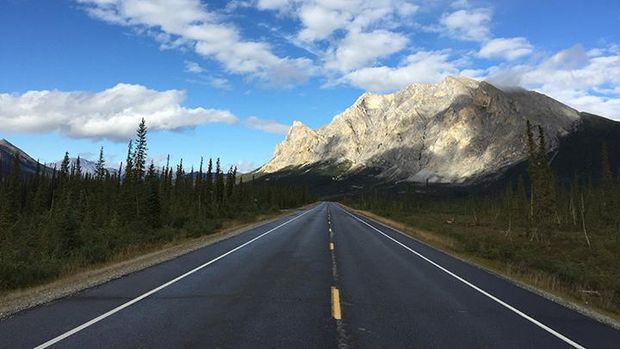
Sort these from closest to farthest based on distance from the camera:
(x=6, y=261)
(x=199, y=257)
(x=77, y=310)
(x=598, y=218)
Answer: (x=77, y=310) → (x=6, y=261) → (x=199, y=257) → (x=598, y=218)

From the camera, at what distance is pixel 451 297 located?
10562 mm

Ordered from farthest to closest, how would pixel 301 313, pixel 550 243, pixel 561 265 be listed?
pixel 550 243 < pixel 561 265 < pixel 301 313

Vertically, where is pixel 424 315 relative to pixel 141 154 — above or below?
below

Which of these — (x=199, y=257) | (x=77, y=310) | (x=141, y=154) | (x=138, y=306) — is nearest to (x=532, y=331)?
(x=138, y=306)

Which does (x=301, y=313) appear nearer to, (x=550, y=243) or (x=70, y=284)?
(x=70, y=284)

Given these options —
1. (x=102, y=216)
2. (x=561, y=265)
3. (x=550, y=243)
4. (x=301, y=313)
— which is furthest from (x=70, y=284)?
(x=102, y=216)

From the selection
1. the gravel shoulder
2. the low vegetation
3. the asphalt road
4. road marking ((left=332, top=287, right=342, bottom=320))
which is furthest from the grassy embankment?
the gravel shoulder

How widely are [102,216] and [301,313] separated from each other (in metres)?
51.9

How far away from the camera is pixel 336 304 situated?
9.25 m

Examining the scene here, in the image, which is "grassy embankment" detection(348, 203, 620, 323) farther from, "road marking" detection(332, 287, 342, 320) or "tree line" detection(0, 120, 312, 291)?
"tree line" detection(0, 120, 312, 291)

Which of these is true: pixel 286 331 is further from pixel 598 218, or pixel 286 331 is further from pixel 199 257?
pixel 598 218

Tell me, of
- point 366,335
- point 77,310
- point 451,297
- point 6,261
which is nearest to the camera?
point 366,335

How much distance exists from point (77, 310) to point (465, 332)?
6742 mm

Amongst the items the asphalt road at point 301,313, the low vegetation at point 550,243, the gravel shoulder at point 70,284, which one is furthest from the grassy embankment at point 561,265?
the gravel shoulder at point 70,284
